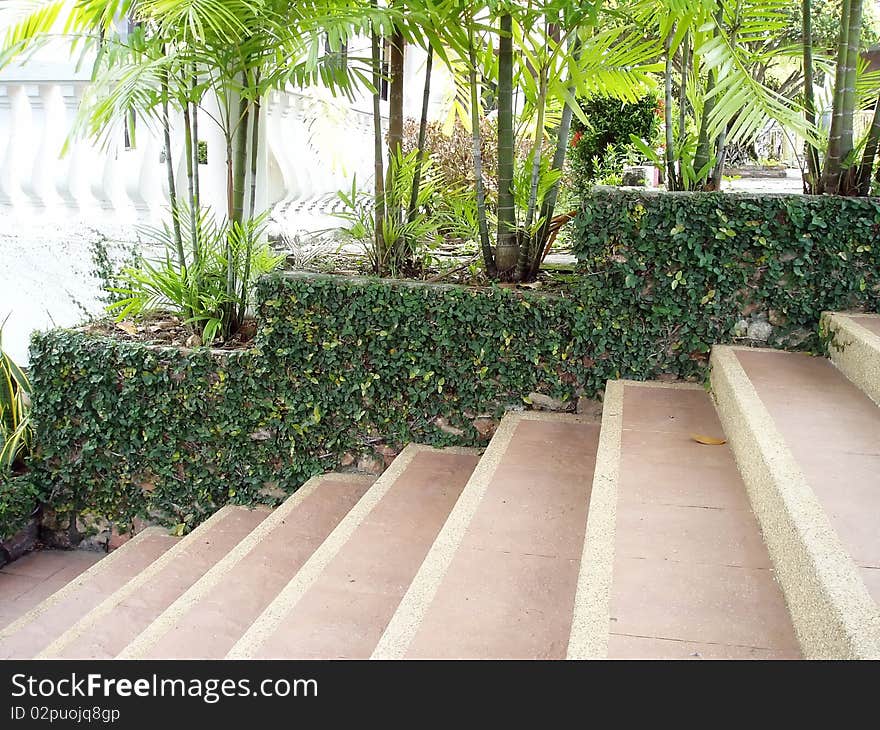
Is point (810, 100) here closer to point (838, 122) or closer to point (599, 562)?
point (838, 122)

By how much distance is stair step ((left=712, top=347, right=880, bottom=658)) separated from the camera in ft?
5.07

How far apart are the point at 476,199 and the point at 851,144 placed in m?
1.59

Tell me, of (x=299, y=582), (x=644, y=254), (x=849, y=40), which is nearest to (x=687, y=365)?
(x=644, y=254)

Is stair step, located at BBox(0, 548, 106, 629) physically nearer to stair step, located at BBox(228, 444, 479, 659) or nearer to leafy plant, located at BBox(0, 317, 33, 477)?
leafy plant, located at BBox(0, 317, 33, 477)

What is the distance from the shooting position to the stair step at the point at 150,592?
270cm

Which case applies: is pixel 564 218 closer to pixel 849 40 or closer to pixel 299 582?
pixel 849 40

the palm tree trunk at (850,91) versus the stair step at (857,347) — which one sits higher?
the palm tree trunk at (850,91)

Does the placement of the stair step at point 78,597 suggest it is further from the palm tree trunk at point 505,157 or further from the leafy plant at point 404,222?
the palm tree trunk at point 505,157

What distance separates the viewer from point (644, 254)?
327 cm

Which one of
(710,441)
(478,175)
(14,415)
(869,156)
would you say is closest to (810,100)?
(869,156)

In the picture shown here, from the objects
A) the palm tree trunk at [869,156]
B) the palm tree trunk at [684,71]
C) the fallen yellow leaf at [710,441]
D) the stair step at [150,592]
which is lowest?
the stair step at [150,592]

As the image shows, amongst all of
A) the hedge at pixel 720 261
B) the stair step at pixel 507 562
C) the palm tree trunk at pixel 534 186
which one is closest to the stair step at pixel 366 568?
the stair step at pixel 507 562

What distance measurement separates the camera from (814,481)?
2025 mm

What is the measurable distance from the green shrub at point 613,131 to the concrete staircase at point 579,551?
3.33 meters
